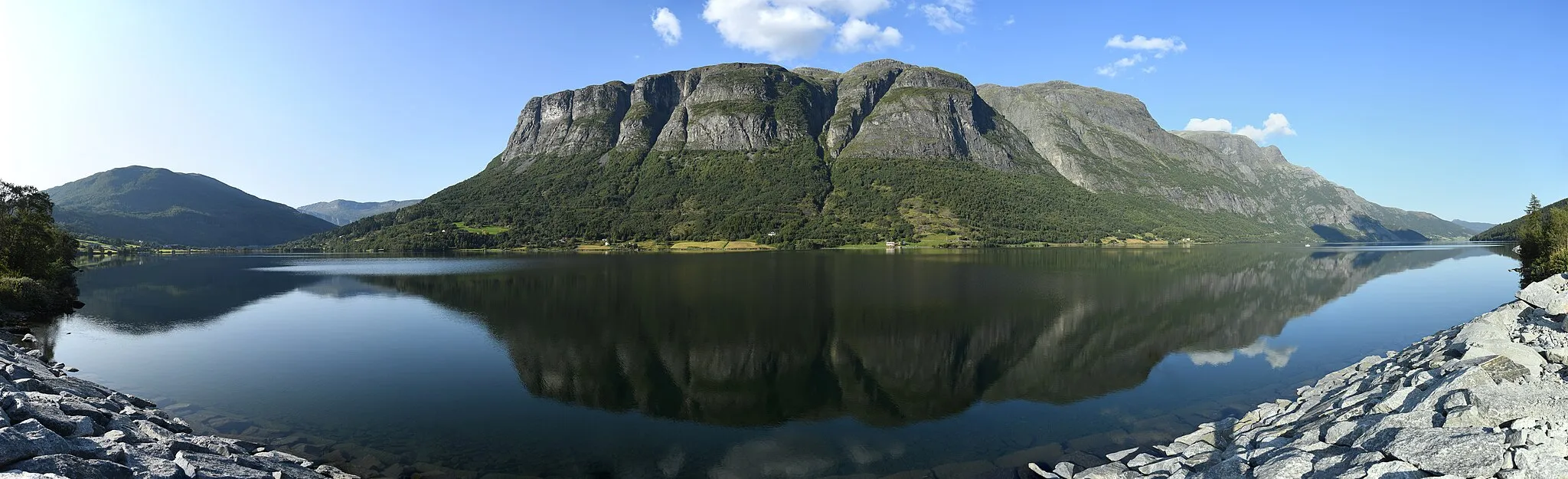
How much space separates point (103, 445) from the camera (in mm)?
12289

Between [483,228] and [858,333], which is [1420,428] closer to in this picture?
[858,333]

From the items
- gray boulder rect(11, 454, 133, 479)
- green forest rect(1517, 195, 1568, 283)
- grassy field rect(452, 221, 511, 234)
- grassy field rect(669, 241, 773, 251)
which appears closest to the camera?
gray boulder rect(11, 454, 133, 479)

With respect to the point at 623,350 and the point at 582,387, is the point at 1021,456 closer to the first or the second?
the point at 582,387

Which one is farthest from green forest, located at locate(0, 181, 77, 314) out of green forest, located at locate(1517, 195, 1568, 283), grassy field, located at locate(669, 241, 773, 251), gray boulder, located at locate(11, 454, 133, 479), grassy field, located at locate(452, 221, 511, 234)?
grassy field, located at locate(452, 221, 511, 234)

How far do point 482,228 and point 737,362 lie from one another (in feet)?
586

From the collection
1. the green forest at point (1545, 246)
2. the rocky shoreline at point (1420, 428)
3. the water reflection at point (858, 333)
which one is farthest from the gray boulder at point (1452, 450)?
the green forest at point (1545, 246)

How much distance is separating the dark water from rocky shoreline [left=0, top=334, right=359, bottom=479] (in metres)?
2.86

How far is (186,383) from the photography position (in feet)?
83.7

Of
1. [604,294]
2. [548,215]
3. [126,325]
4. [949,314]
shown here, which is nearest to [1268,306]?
[949,314]

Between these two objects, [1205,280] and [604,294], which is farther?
[1205,280]

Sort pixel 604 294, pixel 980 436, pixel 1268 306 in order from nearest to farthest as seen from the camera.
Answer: pixel 980 436 < pixel 1268 306 < pixel 604 294

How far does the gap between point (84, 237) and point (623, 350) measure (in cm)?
27115

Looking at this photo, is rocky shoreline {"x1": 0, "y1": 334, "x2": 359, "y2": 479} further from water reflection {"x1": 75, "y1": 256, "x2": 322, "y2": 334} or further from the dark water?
water reflection {"x1": 75, "y1": 256, "x2": 322, "y2": 334}

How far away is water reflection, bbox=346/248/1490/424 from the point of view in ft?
78.1
